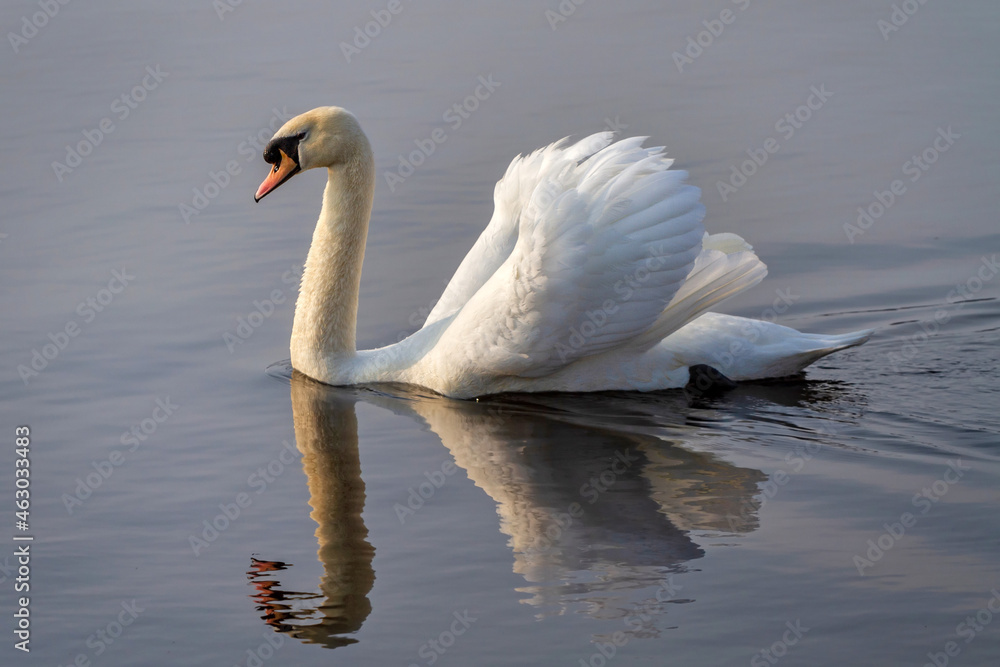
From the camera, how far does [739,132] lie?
14.1 m

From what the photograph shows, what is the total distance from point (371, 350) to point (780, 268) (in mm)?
3508

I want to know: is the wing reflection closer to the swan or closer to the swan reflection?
the swan reflection

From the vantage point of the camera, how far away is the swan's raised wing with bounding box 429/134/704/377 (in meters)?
8.41

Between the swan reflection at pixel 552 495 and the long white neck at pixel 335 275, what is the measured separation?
261 millimetres

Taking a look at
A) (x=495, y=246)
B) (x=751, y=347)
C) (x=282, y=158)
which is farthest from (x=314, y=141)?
(x=751, y=347)

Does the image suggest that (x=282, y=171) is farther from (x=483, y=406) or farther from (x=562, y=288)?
(x=562, y=288)

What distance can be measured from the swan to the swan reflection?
0.21 metres

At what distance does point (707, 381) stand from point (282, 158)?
322 centimetres

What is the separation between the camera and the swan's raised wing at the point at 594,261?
27.6 ft

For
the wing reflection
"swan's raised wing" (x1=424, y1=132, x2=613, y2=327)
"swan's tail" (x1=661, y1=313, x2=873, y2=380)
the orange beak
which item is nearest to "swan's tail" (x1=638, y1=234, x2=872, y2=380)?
"swan's tail" (x1=661, y1=313, x2=873, y2=380)

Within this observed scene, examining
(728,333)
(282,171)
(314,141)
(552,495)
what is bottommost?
(552,495)

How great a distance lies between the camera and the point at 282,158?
9359mm

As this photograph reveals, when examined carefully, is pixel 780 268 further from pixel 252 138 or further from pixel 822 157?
pixel 252 138

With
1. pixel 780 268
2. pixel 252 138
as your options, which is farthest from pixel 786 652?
pixel 252 138
